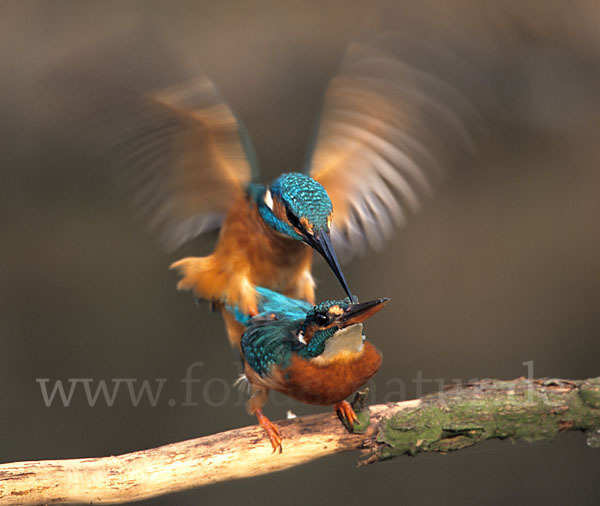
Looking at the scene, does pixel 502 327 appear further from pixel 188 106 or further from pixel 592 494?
pixel 188 106

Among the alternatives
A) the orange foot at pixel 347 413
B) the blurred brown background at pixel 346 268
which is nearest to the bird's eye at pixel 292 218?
the orange foot at pixel 347 413

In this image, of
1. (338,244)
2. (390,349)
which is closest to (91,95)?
(338,244)

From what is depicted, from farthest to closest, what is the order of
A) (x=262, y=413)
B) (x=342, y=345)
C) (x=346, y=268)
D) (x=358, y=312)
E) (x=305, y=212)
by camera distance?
(x=346, y=268), (x=262, y=413), (x=305, y=212), (x=342, y=345), (x=358, y=312)

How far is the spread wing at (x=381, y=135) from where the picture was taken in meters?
1.69

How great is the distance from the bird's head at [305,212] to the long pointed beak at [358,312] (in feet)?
0.25

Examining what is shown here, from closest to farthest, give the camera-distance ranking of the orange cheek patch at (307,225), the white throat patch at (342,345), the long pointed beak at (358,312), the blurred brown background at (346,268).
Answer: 1. the long pointed beak at (358,312)
2. the white throat patch at (342,345)
3. the orange cheek patch at (307,225)
4. the blurred brown background at (346,268)

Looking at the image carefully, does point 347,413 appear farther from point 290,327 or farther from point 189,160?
point 189,160

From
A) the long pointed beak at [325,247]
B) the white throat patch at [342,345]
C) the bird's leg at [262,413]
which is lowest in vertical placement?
the bird's leg at [262,413]

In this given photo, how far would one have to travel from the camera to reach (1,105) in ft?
7.93

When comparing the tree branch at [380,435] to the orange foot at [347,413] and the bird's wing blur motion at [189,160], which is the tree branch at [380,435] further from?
the bird's wing blur motion at [189,160]

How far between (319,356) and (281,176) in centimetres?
46

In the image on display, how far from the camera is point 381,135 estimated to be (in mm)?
1752

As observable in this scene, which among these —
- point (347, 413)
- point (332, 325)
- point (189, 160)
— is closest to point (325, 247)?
point (332, 325)

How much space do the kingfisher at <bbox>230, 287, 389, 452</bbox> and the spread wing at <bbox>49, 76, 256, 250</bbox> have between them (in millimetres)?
519
